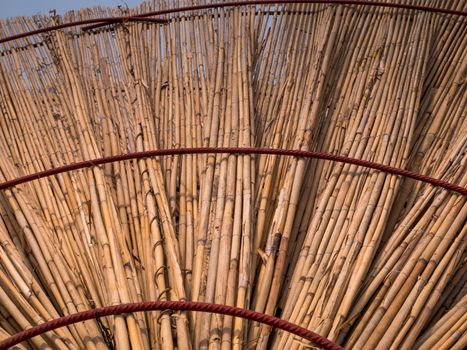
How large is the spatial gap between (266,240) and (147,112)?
53cm

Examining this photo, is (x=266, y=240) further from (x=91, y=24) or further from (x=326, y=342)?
(x=91, y=24)

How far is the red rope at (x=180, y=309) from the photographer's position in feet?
3.58

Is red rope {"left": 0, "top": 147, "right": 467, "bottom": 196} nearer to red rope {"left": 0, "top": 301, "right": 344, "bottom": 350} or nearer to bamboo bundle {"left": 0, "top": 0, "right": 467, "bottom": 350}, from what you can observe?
bamboo bundle {"left": 0, "top": 0, "right": 467, "bottom": 350}

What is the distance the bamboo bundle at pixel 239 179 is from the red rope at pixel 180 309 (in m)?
0.08

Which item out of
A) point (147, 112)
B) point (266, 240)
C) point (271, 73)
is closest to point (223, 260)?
point (266, 240)

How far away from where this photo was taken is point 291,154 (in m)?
1.51

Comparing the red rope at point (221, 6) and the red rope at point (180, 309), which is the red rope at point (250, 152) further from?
the red rope at point (221, 6)

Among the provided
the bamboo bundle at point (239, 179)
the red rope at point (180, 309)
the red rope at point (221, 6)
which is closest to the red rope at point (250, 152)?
the bamboo bundle at point (239, 179)

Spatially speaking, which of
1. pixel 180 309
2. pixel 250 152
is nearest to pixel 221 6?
pixel 250 152

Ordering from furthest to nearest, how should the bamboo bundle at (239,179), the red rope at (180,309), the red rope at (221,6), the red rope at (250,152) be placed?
the red rope at (221,6) < the red rope at (250,152) < the bamboo bundle at (239,179) < the red rope at (180,309)

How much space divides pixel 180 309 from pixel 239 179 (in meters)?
0.45

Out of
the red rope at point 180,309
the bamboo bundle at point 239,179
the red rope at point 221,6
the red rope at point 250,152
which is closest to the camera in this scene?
the red rope at point 180,309

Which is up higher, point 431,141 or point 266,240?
point 431,141

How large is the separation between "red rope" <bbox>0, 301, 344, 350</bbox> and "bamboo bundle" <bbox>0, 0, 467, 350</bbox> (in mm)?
83
